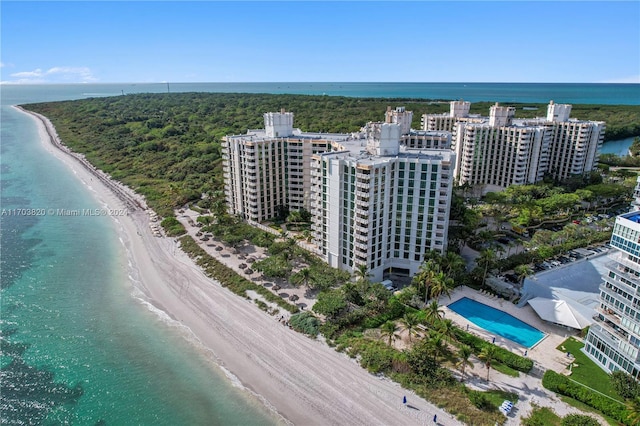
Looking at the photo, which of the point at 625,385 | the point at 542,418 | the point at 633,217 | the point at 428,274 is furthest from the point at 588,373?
the point at 428,274

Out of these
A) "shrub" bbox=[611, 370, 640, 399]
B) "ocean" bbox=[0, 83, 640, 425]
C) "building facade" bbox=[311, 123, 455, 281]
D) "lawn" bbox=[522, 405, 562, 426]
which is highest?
"building facade" bbox=[311, 123, 455, 281]

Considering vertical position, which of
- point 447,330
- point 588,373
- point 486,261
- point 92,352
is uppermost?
point 486,261

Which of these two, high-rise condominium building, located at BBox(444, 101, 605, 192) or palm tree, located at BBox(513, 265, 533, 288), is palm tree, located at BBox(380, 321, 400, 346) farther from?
high-rise condominium building, located at BBox(444, 101, 605, 192)

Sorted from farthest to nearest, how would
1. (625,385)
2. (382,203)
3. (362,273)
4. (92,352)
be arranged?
(382,203) → (362,273) → (92,352) → (625,385)

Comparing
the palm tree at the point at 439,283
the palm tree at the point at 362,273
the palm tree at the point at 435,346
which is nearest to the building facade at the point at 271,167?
the palm tree at the point at 362,273

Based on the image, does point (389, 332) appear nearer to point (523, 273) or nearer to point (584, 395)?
point (584, 395)

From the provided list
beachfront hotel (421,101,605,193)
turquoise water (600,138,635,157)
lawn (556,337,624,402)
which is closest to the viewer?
lawn (556,337,624,402)

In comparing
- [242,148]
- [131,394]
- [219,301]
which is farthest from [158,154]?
[131,394]

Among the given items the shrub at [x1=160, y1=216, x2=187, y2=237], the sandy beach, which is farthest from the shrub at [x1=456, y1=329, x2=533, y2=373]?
the shrub at [x1=160, y1=216, x2=187, y2=237]

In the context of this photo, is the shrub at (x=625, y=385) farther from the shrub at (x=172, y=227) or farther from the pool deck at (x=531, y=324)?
the shrub at (x=172, y=227)
